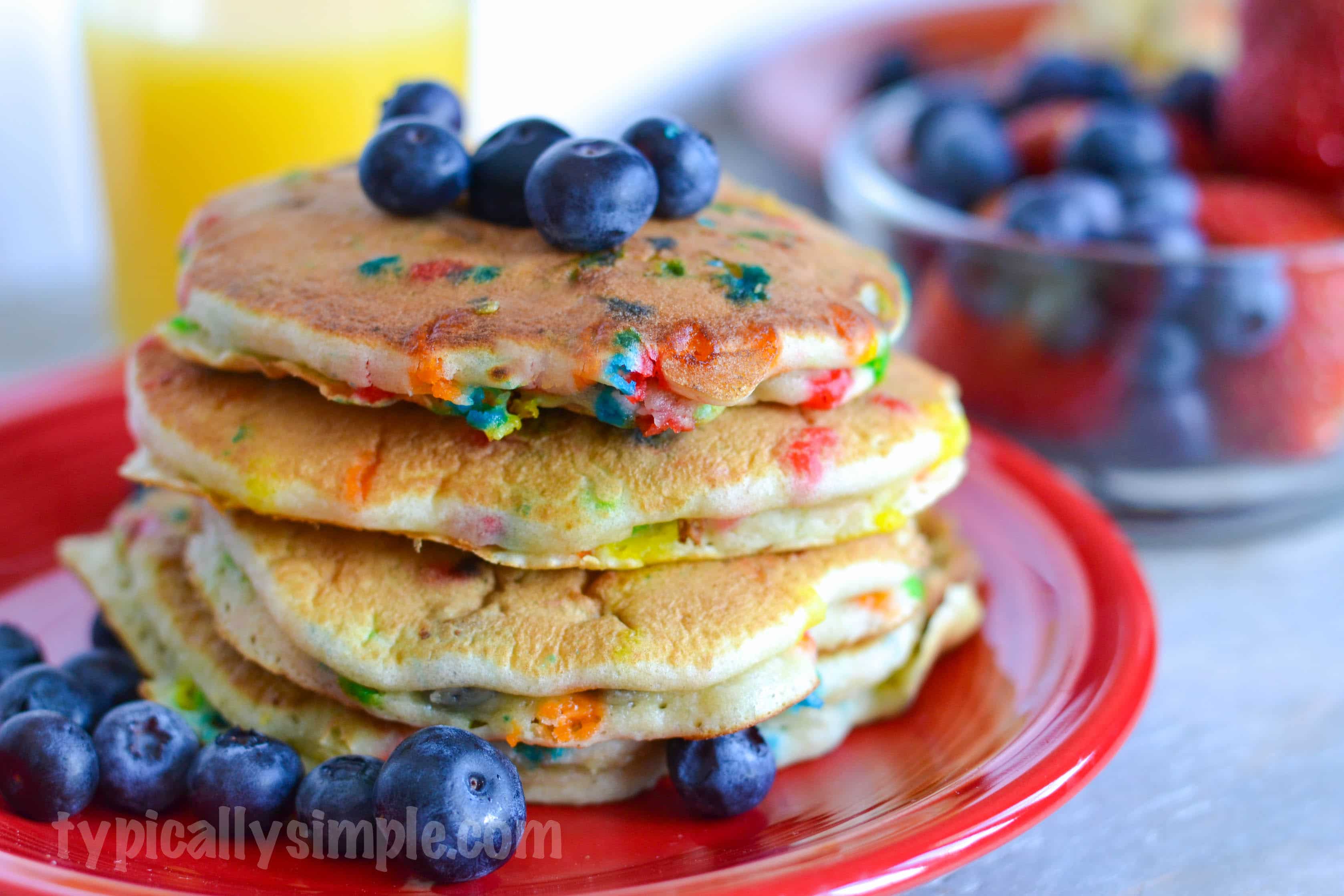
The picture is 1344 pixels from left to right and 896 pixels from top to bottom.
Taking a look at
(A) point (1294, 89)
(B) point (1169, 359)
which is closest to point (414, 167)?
(B) point (1169, 359)

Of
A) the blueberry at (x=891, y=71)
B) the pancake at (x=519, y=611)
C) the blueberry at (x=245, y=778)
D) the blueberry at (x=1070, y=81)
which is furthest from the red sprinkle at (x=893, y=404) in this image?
the blueberry at (x=891, y=71)

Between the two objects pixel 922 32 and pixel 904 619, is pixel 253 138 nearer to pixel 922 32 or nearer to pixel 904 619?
pixel 904 619

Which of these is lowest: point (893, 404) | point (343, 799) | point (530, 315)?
point (343, 799)

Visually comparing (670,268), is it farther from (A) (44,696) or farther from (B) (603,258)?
(A) (44,696)

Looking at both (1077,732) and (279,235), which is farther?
(279,235)

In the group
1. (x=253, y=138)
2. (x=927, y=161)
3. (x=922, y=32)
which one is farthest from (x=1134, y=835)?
(x=922, y=32)

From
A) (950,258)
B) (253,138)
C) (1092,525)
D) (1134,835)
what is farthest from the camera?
(253,138)

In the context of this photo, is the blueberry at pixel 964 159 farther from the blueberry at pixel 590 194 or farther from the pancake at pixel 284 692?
the blueberry at pixel 590 194
